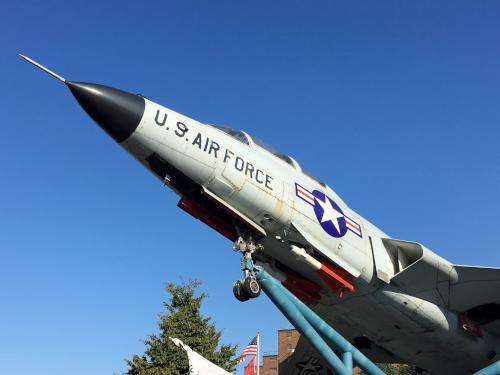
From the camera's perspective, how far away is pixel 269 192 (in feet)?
27.9

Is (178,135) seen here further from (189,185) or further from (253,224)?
(253,224)

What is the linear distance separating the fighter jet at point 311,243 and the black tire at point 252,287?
0.6 inches

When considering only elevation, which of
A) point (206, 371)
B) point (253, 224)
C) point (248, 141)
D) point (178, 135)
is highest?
point (248, 141)

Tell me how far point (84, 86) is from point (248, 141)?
297cm

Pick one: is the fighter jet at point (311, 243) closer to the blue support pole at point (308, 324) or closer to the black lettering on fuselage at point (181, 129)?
the black lettering on fuselage at point (181, 129)

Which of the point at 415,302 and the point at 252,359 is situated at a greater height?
the point at 252,359

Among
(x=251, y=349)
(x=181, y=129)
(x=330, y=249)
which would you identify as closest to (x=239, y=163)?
(x=181, y=129)

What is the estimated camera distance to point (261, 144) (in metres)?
9.45

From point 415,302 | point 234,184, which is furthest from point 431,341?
point 234,184

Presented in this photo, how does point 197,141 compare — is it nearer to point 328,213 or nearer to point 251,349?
point 328,213

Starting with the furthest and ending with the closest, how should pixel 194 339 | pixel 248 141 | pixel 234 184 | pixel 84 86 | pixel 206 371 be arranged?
pixel 194 339, pixel 206 371, pixel 248 141, pixel 234 184, pixel 84 86

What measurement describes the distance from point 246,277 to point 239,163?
1.83 m

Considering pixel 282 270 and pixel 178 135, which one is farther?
pixel 282 270

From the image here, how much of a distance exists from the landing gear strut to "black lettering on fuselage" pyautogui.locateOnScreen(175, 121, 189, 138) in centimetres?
199
